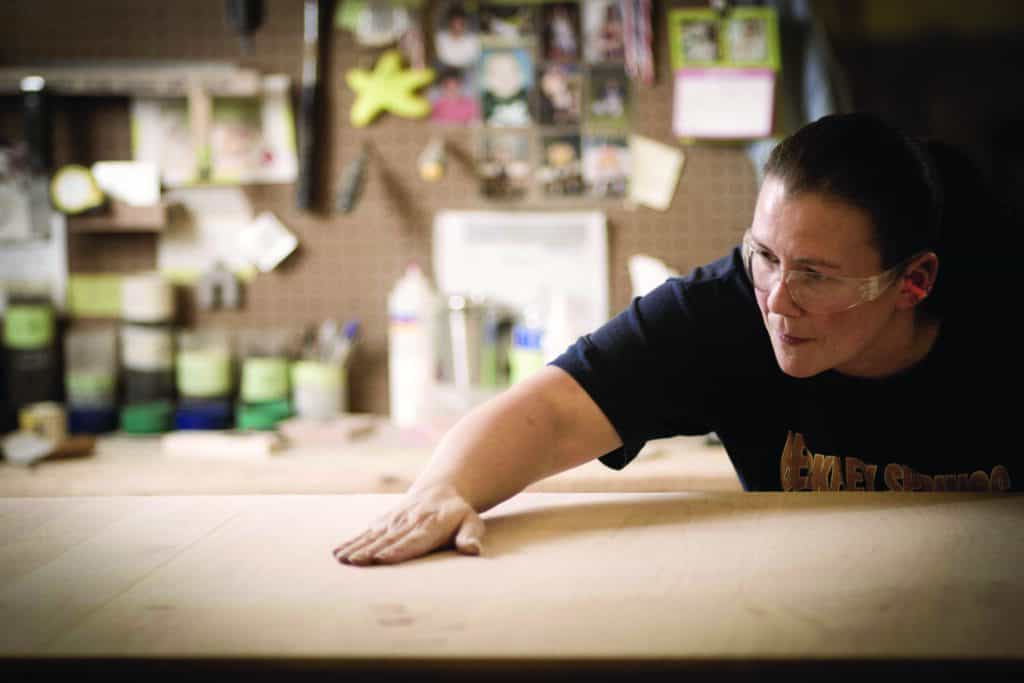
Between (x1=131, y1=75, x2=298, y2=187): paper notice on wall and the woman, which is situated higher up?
(x1=131, y1=75, x2=298, y2=187): paper notice on wall

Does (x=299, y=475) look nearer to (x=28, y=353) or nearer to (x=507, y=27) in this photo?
(x=28, y=353)

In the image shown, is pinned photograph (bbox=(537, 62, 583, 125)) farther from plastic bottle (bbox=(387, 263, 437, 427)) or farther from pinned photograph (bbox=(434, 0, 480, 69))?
plastic bottle (bbox=(387, 263, 437, 427))

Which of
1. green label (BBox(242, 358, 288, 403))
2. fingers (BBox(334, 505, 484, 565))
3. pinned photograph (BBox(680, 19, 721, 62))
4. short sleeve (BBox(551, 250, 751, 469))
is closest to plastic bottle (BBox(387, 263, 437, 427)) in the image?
green label (BBox(242, 358, 288, 403))

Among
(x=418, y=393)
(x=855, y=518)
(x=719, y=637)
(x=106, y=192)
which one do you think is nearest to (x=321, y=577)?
(x=719, y=637)

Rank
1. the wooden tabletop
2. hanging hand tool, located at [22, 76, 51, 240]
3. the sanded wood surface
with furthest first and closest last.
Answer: hanging hand tool, located at [22, 76, 51, 240]
the sanded wood surface
the wooden tabletop

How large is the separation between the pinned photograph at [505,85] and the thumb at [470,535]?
54.3 inches

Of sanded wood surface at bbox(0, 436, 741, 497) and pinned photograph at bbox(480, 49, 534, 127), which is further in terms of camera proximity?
pinned photograph at bbox(480, 49, 534, 127)

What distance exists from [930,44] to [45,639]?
2.14 m

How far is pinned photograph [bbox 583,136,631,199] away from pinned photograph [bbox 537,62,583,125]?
75 mm

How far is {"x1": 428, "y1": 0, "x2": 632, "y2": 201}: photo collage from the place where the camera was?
6.95ft

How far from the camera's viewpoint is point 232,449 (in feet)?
5.90

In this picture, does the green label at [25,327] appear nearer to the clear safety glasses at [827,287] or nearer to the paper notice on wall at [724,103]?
the paper notice on wall at [724,103]

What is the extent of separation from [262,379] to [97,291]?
476 mm

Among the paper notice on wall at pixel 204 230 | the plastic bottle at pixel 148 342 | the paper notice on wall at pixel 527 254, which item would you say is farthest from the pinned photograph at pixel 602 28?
the plastic bottle at pixel 148 342
